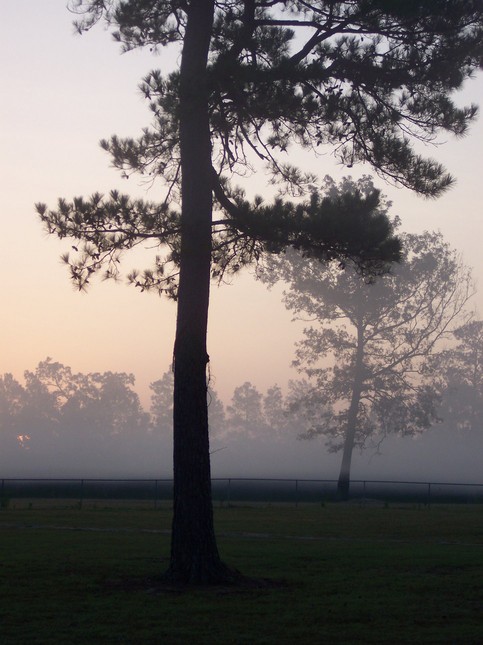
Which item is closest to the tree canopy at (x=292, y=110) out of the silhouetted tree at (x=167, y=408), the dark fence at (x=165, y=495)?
the dark fence at (x=165, y=495)

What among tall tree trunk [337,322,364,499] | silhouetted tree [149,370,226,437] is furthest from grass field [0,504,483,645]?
silhouetted tree [149,370,226,437]

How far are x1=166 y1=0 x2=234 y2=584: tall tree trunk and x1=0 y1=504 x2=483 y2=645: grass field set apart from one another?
34.0 inches

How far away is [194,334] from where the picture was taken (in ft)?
48.9

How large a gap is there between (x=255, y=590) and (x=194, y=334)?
412cm

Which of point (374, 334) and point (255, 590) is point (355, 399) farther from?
point (255, 590)

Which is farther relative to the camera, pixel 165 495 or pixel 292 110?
pixel 165 495

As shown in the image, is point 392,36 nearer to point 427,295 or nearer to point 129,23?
point 129,23

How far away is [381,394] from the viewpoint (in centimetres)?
5069

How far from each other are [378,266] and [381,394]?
116 ft

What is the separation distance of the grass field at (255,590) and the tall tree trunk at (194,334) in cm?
86

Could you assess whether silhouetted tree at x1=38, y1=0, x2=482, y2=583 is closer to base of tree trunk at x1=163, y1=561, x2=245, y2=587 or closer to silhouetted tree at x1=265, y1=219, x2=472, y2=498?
base of tree trunk at x1=163, y1=561, x2=245, y2=587

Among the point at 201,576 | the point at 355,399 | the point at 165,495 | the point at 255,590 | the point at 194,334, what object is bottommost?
the point at 255,590

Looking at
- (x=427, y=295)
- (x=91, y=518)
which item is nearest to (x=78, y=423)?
(x=427, y=295)

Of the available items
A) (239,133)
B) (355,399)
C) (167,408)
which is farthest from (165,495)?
(167,408)
